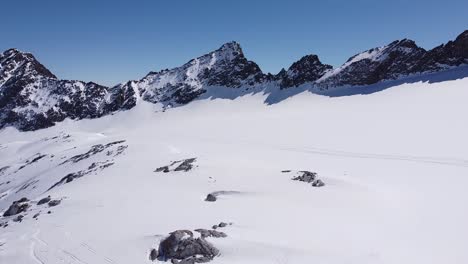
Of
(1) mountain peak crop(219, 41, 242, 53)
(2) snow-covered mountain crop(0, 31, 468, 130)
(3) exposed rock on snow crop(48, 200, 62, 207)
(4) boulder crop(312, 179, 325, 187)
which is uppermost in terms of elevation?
(1) mountain peak crop(219, 41, 242, 53)

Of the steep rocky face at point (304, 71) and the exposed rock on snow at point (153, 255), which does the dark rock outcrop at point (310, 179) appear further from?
the steep rocky face at point (304, 71)

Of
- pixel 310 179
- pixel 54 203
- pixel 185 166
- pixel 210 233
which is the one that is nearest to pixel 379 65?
pixel 185 166

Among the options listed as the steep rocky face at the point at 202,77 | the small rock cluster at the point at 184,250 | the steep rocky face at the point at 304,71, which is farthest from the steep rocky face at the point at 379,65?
the small rock cluster at the point at 184,250

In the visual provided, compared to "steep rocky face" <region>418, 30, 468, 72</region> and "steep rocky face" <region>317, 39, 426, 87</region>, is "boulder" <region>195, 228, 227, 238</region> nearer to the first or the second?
"steep rocky face" <region>418, 30, 468, 72</region>

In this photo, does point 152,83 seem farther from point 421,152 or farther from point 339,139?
point 421,152

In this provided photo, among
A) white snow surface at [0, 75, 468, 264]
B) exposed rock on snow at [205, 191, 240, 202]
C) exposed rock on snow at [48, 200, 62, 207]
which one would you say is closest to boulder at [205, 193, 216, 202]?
exposed rock on snow at [205, 191, 240, 202]

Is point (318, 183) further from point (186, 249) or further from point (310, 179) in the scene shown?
point (186, 249)

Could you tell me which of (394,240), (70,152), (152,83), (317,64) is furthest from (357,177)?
(152,83)
